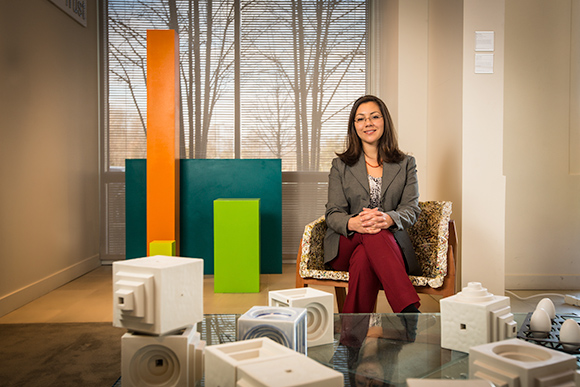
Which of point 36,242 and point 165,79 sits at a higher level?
point 165,79

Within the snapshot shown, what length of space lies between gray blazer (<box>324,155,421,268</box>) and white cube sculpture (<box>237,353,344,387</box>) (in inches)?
67.4

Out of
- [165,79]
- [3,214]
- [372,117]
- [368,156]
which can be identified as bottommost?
[3,214]

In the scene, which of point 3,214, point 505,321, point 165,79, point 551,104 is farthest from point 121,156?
point 505,321

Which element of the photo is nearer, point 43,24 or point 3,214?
point 3,214

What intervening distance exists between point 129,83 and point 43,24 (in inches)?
49.2

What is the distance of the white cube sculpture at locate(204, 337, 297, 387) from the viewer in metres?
0.92

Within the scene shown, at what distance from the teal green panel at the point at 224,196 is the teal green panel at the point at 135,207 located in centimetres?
33

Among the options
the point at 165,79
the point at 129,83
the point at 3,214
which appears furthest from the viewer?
the point at 129,83

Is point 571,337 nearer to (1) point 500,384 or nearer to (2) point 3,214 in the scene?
(1) point 500,384

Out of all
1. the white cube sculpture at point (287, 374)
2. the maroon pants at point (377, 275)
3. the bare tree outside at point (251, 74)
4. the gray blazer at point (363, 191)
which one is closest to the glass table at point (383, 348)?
the white cube sculpture at point (287, 374)

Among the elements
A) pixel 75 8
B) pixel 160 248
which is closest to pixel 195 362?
pixel 160 248

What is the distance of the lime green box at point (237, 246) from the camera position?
3.61 meters

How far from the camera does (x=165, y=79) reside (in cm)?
373

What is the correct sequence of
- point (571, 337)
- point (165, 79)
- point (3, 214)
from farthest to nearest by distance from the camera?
point (165, 79), point (3, 214), point (571, 337)
